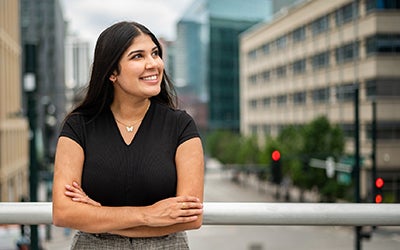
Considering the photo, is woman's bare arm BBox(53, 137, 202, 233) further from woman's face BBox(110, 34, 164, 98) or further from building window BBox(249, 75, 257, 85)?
building window BBox(249, 75, 257, 85)

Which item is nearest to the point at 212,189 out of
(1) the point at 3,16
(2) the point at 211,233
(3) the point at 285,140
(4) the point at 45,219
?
(3) the point at 285,140

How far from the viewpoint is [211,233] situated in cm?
2922

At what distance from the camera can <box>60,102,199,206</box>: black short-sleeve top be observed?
1.77m

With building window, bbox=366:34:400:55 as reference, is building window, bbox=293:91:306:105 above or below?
below

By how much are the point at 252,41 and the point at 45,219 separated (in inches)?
2050

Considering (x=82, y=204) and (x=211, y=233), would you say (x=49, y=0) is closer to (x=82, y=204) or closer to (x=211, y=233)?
(x=211, y=233)

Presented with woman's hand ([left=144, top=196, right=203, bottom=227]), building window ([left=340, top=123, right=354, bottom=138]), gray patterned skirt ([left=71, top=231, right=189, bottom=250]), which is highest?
woman's hand ([left=144, top=196, right=203, bottom=227])

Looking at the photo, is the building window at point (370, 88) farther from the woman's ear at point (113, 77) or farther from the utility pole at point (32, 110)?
the woman's ear at point (113, 77)

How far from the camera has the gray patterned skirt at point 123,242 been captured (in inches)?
69.1

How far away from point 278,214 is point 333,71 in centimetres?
3294

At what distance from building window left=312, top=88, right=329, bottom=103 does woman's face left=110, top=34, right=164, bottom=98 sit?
34831 millimetres

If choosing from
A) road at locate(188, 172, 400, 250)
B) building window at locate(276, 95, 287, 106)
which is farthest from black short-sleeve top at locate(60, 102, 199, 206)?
building window at locate(276, 95, 287, 106)

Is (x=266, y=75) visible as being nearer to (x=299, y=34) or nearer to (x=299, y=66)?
(x=299, y=66)

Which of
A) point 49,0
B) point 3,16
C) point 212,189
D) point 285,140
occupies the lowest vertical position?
point 212,189
